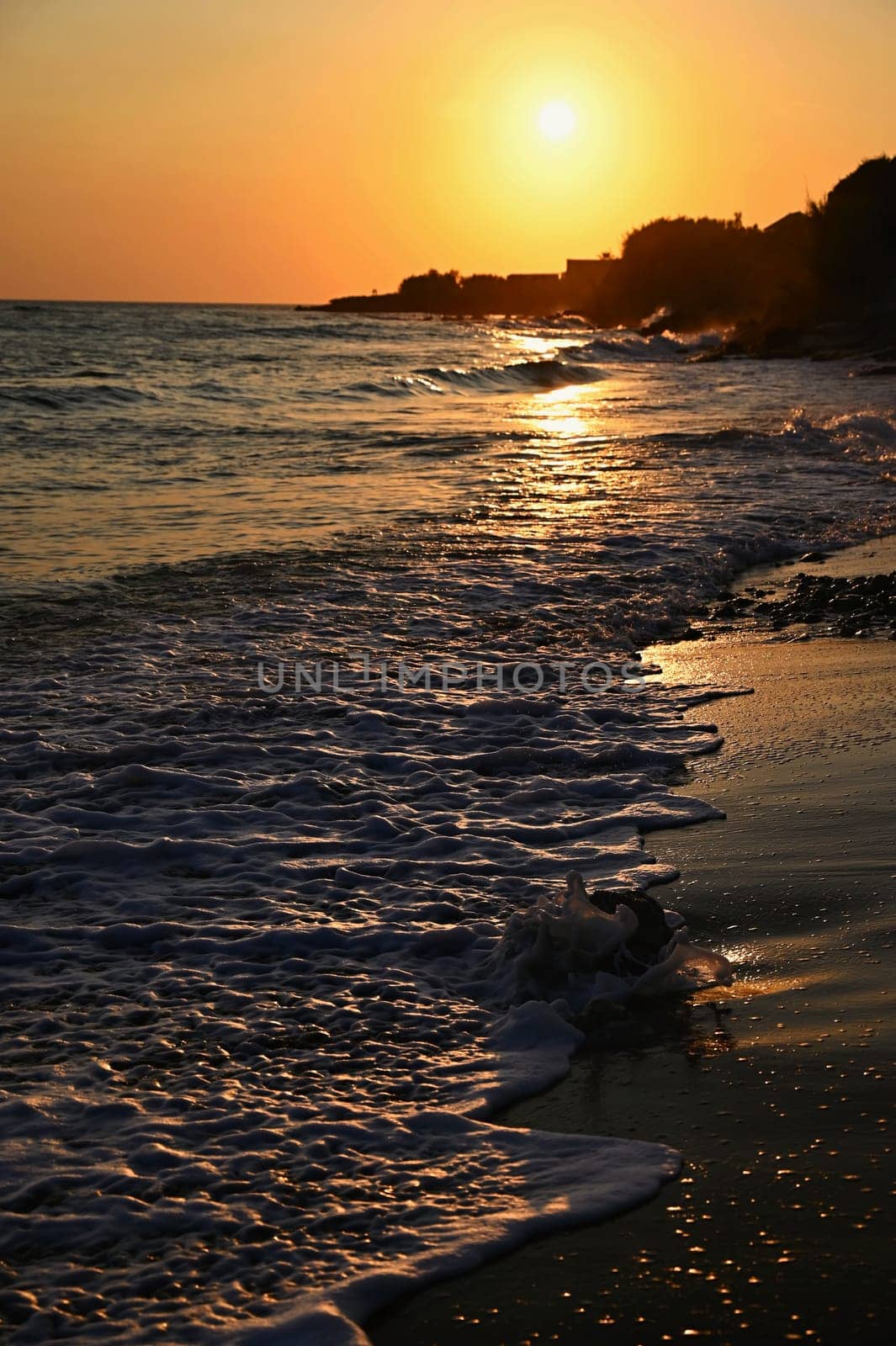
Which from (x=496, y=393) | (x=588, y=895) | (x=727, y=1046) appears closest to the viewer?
(x=727, y=1046)

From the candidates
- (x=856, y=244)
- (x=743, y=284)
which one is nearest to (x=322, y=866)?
(x=856, y=244)

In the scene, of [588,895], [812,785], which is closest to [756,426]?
[812,785]

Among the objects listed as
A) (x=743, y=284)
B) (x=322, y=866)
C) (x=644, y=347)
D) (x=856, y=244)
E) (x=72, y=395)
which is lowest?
(x=322, y=866)

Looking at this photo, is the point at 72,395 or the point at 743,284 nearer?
the point at 72,395

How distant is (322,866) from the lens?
4.56m

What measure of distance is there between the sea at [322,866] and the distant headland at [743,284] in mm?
28990

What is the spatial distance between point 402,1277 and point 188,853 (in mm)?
2433

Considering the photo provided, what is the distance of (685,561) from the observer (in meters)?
9.95

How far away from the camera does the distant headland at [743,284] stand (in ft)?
142

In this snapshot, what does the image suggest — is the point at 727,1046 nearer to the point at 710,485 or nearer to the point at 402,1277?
the point at 402,1277

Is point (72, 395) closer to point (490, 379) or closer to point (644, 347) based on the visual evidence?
point (490, 379)

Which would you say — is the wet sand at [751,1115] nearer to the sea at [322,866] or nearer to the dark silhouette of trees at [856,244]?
the sea at [322,866]

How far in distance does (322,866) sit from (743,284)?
73.4m

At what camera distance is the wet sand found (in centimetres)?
233
